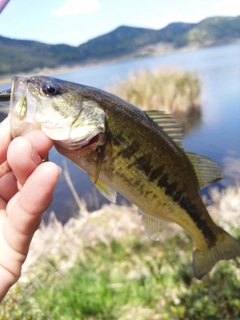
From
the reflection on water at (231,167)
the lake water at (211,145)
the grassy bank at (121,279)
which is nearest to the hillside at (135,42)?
the lake water at (211,145)

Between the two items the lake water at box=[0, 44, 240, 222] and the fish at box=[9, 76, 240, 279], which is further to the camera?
the lake water at box=[0, 44, 240, 222]

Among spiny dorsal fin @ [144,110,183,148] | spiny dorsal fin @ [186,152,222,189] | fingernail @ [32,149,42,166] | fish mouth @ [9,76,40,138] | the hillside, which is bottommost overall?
the hillside

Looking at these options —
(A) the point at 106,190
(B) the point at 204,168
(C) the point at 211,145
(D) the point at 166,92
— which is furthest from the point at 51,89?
(D) the point at 166,92

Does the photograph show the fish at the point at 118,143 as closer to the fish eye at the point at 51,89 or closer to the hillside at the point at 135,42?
the fish eye at the point at 51,89

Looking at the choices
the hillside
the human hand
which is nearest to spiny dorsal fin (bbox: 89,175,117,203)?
the human hand

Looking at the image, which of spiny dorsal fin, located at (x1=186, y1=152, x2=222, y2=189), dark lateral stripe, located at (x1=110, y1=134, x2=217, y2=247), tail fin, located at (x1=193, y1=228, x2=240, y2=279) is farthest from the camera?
tail fin, located at (x1=193, y1=228, x2=240, y2=279)

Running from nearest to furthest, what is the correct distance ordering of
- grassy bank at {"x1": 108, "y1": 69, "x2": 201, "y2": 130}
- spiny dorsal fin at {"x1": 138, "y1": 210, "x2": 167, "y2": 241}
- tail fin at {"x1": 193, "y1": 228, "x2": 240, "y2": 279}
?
spiny dorsal fin at {"x1": 138, "y1": 210, "x2": 167, "y2": 241}
tail fin at {"x1": 193, "y1": 228, "x2": 240, "y2": 279}
grassy bank at {"x1": 108, "y1": 69, "x2": 201, "y2": 130}

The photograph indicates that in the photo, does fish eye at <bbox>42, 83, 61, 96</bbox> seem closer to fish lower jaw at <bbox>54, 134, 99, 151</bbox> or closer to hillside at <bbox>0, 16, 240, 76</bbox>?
fish lower jaw at <bbox>54, 134, 99, 151</bbox>

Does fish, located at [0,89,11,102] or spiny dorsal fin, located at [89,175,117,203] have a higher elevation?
fish, located at [0,89,11,102]

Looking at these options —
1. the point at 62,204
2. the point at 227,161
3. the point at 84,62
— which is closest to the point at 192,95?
the point at 227,161
